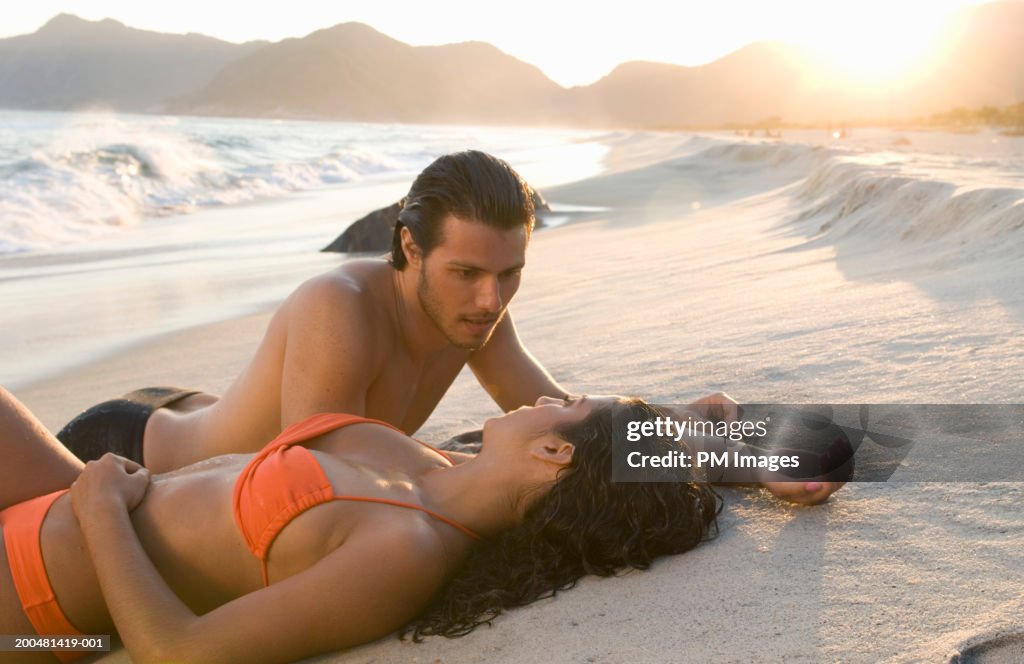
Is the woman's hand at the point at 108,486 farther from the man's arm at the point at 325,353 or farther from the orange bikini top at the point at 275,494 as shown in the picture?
the man's arm at the point at 325,353

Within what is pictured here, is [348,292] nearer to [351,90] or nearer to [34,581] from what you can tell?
[34,581]

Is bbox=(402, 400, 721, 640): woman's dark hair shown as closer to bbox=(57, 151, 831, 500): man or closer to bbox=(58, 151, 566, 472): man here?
bbox=(57, 151, 831, 500): man

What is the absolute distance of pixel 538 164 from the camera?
93.6 ft

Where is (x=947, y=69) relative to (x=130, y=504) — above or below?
above

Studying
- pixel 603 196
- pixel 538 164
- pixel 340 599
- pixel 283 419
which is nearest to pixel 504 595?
pixel 340 599

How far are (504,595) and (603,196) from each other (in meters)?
14.4

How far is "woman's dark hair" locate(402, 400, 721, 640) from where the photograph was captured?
2.41m

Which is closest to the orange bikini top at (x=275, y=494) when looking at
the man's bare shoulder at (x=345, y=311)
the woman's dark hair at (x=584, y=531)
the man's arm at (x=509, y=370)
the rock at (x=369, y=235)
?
the woman's dark hair at (x=584, y=531)

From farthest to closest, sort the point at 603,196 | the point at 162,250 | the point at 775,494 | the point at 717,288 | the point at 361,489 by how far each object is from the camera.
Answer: the point at 603,196
the point at 162,250
the point at 717,288
the point at 775,494
the point at 361,489

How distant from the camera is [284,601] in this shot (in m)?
2.07

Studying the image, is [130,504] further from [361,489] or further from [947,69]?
[947,69]

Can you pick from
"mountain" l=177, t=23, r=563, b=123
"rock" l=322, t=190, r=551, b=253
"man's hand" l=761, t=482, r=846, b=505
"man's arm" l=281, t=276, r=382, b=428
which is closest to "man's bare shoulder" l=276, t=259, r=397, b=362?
"man's arm" l=281, t=276, r=382, b=428

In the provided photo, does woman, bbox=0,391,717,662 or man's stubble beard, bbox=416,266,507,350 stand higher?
man's stubble beard, bbox=416,266,507,350

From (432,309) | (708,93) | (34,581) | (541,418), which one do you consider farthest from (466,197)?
(708,93)
